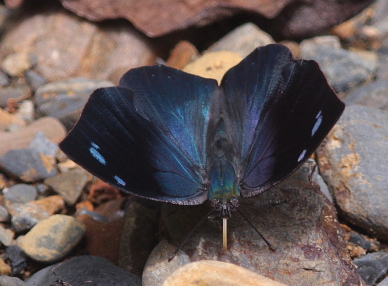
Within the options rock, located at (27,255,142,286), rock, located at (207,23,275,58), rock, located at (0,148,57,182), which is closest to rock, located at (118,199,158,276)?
rock, located at (27,255,142,286)

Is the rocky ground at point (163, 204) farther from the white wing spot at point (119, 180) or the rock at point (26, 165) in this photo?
the white wing spot at point (119, 180)

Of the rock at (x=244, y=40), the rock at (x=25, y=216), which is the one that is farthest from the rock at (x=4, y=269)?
the rock at (x=244, y=40)

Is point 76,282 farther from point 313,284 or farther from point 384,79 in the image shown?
point 384,79

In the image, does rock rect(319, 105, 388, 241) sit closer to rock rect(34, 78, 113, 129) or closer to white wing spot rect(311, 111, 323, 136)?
white wing spot rect(311, 111, 323, 136)

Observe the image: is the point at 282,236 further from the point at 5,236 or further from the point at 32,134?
the point at 32,134

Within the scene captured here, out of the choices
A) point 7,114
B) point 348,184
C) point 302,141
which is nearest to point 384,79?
point 348,184

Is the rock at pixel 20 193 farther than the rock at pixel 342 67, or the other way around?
the rock at pixel 342 67
